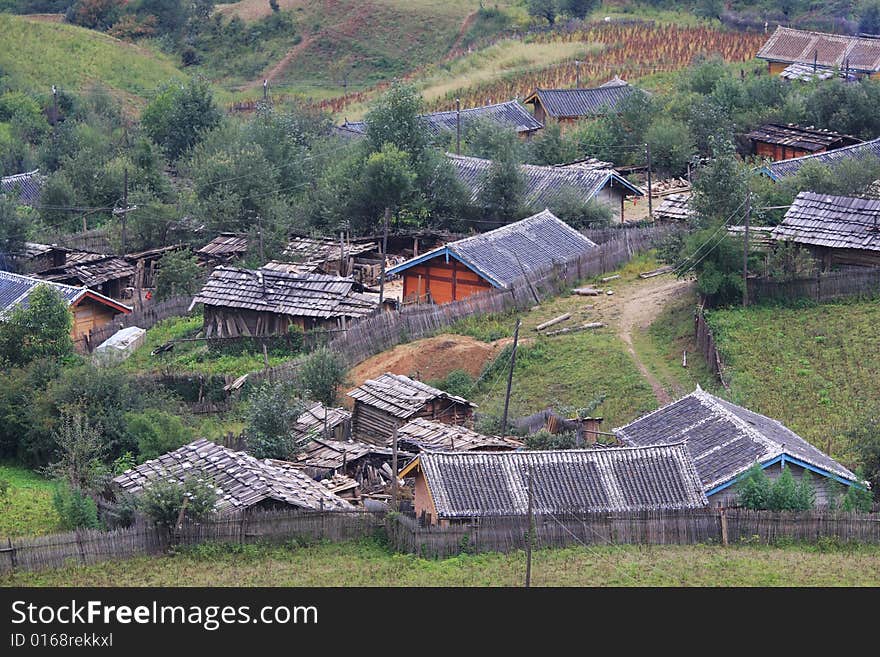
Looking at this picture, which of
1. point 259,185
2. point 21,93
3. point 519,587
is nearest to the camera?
point 519,587

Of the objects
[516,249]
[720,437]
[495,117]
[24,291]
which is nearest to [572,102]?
[495,117]

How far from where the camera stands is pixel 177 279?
43625mm

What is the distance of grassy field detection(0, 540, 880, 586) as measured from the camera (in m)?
22.0

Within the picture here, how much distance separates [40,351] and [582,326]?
Result: 43.8 ft

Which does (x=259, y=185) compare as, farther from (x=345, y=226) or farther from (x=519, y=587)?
(x=519, y=587)

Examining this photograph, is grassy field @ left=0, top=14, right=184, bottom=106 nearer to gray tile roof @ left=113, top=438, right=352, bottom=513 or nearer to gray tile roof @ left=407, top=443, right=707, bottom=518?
gray tile roof @ left=113, top=438, right=352, bottom=513

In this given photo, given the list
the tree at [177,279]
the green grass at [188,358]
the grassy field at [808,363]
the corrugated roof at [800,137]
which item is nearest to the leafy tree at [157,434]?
the green grass at [188,358]

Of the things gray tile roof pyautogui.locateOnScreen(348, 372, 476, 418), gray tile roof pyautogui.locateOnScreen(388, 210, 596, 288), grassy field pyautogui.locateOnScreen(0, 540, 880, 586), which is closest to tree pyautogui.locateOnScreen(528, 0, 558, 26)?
gray tile roof pyautogui.locateOnScreen(388, 210, 596, 288)

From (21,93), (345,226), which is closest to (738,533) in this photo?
(345,226)

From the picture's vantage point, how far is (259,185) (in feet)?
162

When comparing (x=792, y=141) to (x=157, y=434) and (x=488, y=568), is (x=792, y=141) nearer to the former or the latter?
(x=157, y=434)

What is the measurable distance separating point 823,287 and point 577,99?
29.8 meters

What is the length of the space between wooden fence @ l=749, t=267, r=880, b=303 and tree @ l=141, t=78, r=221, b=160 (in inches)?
1270

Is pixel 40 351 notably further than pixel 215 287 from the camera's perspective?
No
